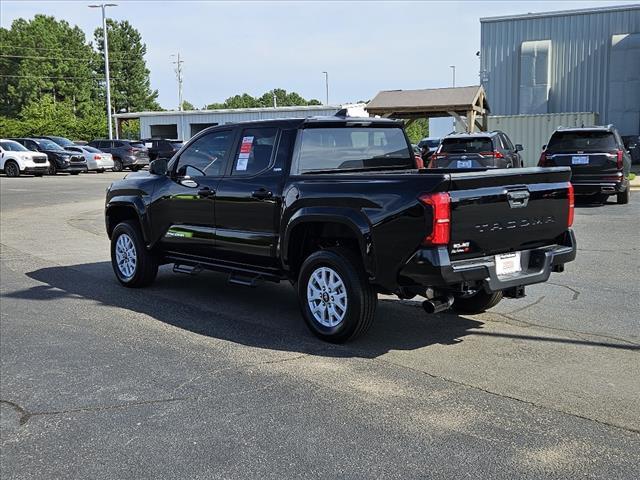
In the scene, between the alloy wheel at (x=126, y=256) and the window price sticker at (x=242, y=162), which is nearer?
the window price sticker at (x=242, y=162)

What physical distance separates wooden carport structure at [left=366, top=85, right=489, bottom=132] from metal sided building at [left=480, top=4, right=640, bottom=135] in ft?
11.1

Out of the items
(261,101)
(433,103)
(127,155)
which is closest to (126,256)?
(433,103)

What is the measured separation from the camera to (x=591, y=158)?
15289mm

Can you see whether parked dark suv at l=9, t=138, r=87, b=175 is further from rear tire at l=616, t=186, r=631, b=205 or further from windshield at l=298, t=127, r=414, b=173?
windshield at l=298, t=127, r=414, b=173

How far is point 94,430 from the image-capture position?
420 cm

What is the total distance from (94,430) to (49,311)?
3.31 metres

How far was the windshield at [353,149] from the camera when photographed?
6.32 m

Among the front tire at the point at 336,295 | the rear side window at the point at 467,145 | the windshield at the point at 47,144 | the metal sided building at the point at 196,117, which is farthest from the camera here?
the metal sided building at the point at 196,117

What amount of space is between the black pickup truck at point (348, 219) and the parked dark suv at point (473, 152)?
8.68 meters

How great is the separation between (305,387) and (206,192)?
2874mm

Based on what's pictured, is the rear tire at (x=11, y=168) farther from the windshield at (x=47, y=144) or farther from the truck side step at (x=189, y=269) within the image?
the truck side step at (x=189, y=269)

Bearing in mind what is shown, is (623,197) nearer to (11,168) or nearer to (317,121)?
(317,121)

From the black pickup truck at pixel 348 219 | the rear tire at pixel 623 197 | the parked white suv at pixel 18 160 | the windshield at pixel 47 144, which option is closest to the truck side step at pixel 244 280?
the black pickup truck at pixel 348 219

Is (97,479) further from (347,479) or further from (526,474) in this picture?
(526,474)
